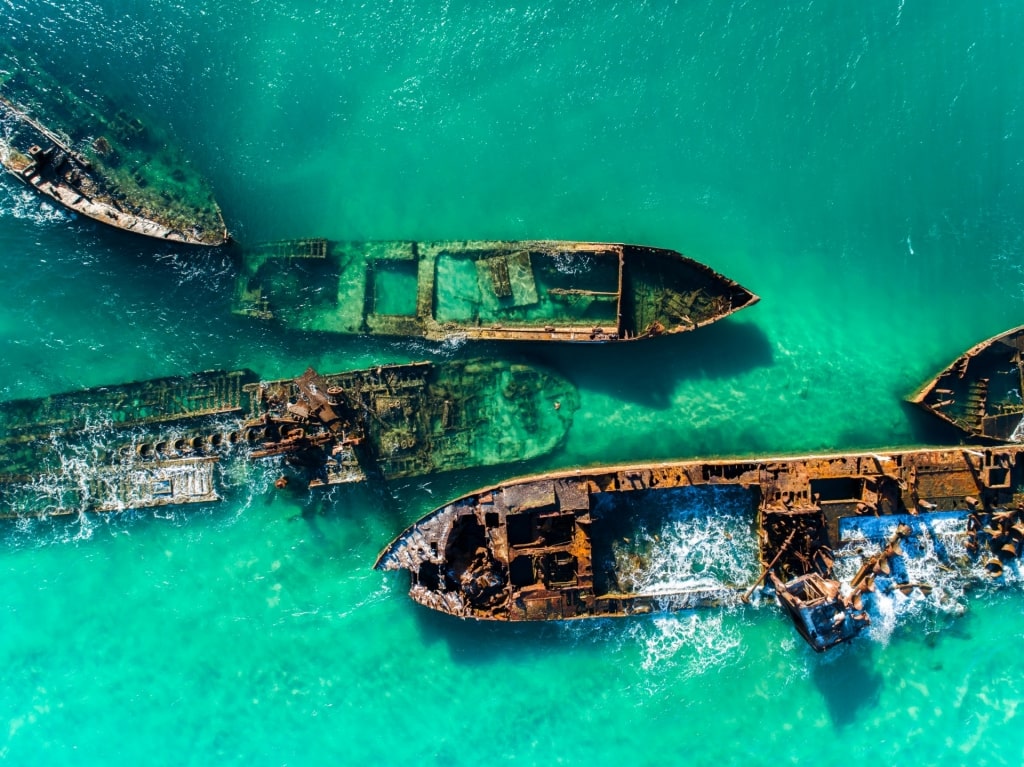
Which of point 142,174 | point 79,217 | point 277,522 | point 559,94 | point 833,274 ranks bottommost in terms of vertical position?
point 277,522

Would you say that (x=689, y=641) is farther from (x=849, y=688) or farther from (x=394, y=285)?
(x=394, y=285)

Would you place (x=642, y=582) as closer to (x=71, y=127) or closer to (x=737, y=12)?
(x=737, y=12)

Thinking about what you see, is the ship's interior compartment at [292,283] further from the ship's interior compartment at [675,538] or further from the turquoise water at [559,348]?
the ship's interior compartment at [675,538]

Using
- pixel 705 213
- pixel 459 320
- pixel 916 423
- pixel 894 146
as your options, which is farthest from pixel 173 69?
pixel 916 423

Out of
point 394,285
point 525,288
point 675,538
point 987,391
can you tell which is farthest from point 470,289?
point 987,391

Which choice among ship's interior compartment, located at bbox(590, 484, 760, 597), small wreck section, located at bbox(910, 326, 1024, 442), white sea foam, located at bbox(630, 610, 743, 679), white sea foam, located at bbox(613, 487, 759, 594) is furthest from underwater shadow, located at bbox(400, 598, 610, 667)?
small wreck section, located at bbox(910, 326, 1024, 442)
